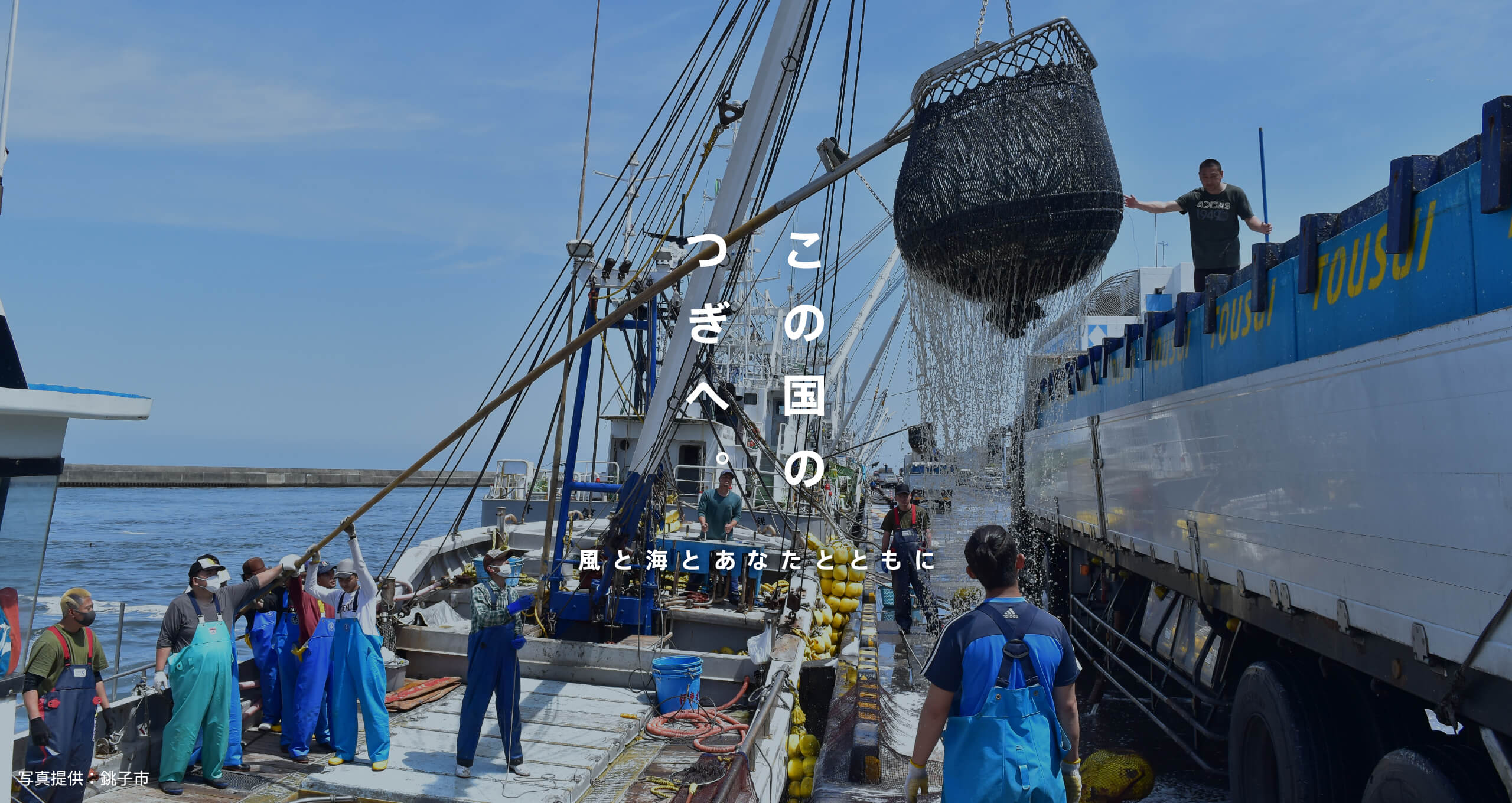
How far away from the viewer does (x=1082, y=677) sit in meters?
8.77

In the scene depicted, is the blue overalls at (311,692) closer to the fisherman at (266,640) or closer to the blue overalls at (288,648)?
the blue overalls at (288,648)

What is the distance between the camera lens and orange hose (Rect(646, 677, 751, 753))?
6.58 metres

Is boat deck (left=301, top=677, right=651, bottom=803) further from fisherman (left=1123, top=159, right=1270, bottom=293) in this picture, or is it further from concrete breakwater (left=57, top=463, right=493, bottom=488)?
concrete breakwater (left=57, top=463, right=493, bottom=488)

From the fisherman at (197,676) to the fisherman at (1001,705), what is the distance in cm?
449

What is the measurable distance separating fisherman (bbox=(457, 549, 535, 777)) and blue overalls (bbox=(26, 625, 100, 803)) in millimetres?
2024

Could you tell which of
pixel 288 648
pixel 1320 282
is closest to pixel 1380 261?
pixel 1320 282

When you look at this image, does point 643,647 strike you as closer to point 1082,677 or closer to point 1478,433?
point 1082,677

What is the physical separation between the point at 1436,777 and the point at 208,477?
85.2 meters

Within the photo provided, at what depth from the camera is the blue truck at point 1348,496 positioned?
2.77m

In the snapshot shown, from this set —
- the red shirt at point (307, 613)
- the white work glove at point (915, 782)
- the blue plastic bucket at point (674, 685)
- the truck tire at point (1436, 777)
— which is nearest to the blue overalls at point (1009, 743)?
the white work glove at point (915, 782)

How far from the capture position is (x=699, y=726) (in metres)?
6.84

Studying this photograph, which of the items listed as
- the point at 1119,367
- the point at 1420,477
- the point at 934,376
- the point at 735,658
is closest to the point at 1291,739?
the point at 1420,477

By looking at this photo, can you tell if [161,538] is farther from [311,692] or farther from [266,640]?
[311,692]

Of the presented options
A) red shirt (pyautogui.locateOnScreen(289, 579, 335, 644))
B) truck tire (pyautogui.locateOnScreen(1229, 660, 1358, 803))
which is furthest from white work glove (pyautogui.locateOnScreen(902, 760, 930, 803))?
red shirt (pyautogui.locateOnScreen(289, 579, 335, 644))
